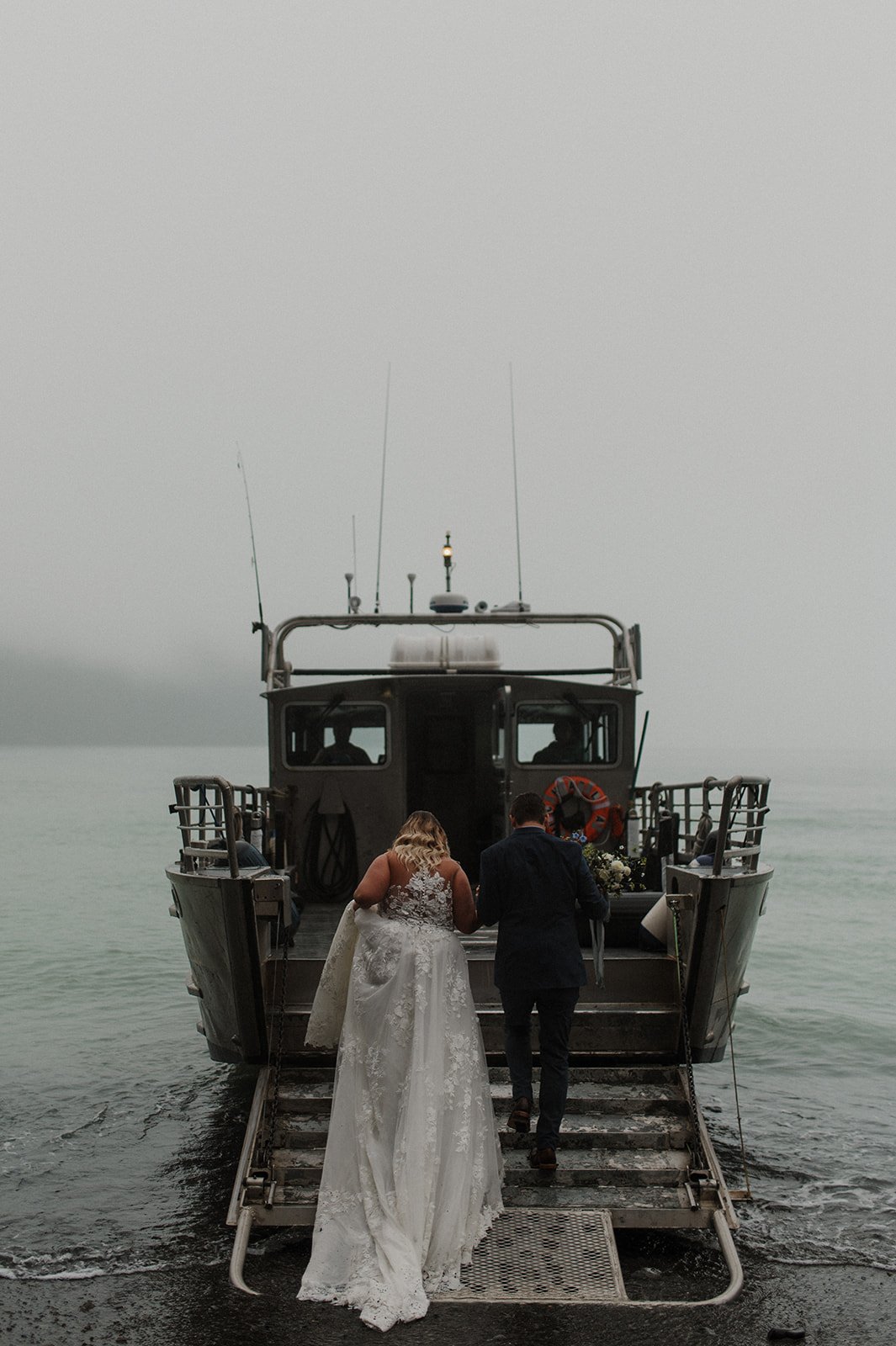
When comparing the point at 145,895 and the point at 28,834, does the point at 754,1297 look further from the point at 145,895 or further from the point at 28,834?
the point at 28,834

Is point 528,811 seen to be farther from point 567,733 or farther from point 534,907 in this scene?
point 567,733

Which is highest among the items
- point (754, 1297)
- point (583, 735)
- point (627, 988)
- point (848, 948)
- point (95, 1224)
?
point (583, 735)

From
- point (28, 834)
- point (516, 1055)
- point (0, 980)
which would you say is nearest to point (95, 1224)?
point (516, 1055)

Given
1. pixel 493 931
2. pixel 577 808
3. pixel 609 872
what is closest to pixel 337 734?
pixel 577 808

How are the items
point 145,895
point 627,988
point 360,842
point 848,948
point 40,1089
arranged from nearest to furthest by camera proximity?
1. point 627,988
2. point 360,842
3. point 40,1089
4. point 848,948
5. point 145,895

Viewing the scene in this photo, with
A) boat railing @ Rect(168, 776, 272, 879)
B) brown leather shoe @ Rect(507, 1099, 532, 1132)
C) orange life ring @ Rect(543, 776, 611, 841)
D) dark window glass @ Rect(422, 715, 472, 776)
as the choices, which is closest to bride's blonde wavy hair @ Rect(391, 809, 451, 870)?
boat railing @ Rect(168, 776, 272, 879)

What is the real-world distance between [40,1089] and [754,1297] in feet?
26.2

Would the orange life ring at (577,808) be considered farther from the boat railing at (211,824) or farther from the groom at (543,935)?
the groom at (543,935)

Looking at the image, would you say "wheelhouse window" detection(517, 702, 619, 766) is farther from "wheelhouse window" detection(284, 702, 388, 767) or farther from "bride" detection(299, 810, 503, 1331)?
"bride" detection(299, 810, 503, 1331)

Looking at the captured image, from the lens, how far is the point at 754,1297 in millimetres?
5961

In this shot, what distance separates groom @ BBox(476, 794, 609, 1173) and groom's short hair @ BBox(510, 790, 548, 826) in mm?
14

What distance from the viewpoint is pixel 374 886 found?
5855 mm

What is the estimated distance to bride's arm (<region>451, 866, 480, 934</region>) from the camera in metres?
5.96

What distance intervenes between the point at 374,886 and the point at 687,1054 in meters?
2.19
